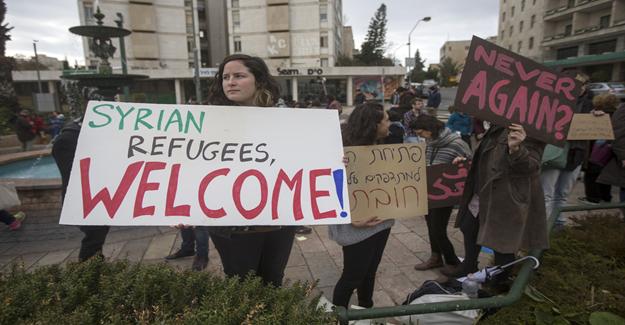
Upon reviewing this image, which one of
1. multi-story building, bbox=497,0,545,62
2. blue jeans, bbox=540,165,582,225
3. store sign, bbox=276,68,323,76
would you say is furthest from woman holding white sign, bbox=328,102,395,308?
multi-story building, bbox=497,0,545,62

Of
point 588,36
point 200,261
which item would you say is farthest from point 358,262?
point 588,36

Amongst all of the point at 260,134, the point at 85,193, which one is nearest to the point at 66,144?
the point at 85,193

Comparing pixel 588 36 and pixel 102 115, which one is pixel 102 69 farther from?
pixel 588 36

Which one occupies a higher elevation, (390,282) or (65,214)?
(65,214)

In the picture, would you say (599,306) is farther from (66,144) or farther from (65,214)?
(66,144)

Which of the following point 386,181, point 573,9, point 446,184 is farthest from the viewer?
point 573,9

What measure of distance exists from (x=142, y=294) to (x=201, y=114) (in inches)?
35.1

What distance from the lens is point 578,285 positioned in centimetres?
174

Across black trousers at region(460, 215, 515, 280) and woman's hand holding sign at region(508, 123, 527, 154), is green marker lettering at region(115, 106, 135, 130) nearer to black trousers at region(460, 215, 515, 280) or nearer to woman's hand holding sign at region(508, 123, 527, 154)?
woman's hand holding sign at region(508, 123, 527, 154)

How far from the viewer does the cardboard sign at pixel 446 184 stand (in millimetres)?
3066

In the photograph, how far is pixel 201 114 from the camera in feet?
5.78

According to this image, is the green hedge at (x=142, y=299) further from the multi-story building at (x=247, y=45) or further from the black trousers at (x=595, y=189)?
the multi-story building at (x=247, y=45)

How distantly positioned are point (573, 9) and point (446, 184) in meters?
45.4

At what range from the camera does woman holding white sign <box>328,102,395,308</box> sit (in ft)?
7.15
